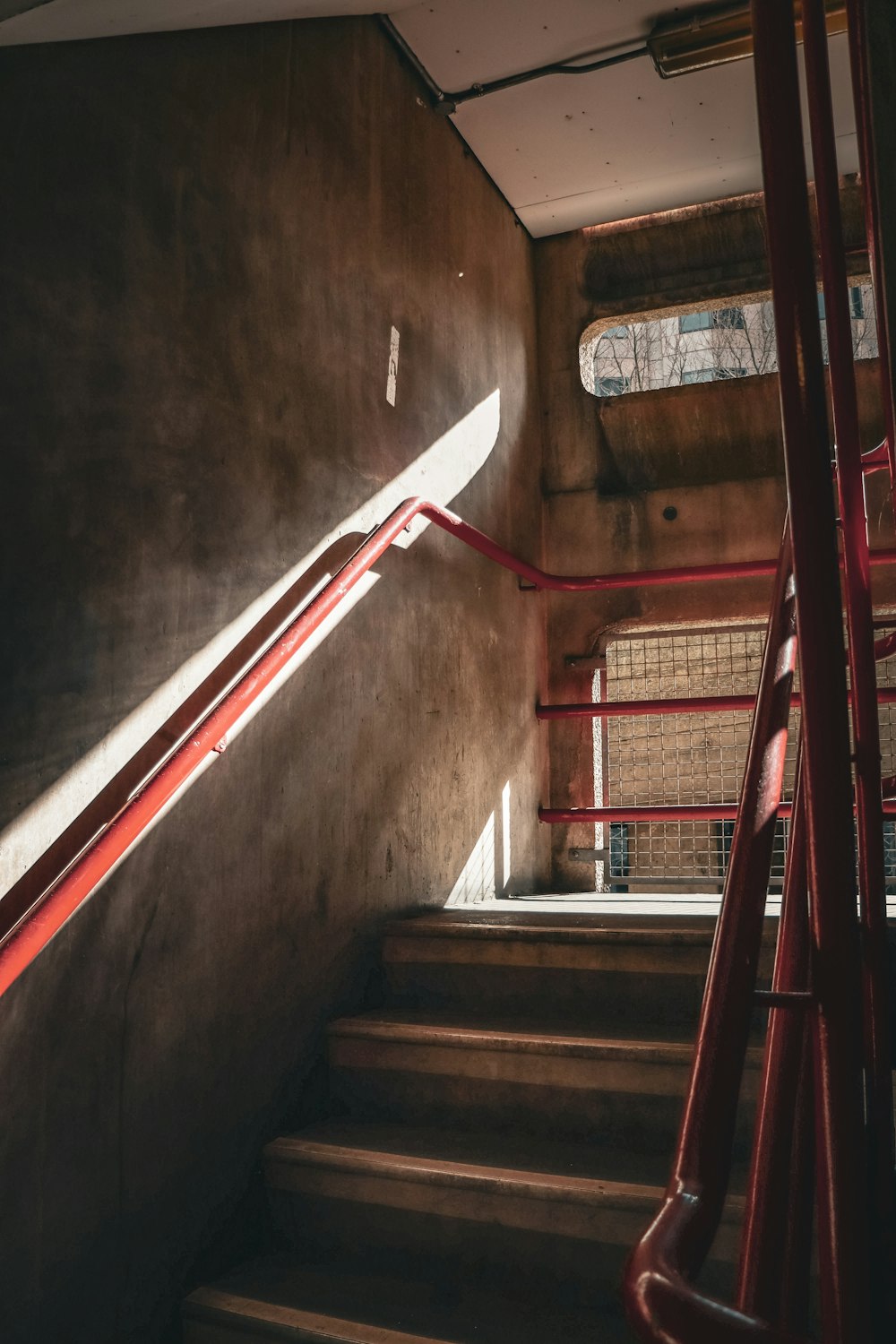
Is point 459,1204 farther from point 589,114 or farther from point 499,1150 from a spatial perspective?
point 589,114

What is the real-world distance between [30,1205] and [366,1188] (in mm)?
731

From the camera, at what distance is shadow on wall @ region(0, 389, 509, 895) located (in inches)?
69.7

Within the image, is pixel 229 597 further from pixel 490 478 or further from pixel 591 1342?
pixel 490 478

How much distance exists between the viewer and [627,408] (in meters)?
4.84

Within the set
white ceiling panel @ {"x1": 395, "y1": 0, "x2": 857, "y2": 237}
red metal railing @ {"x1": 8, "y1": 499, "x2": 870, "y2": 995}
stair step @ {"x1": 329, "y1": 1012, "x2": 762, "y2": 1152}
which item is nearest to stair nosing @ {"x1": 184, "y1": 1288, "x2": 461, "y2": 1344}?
stair step @ {"x1": 329, "y1": 1012, "x2": 762, "y2": 1152}

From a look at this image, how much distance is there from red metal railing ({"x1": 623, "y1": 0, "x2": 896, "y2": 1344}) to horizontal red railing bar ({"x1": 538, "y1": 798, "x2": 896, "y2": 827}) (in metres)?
2.52

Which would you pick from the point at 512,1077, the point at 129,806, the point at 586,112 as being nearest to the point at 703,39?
the point at 586,112

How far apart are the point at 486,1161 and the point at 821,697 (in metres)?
1.58

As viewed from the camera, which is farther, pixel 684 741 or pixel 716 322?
pixel 716 322

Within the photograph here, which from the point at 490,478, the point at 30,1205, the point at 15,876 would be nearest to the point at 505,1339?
the point at 30,1205

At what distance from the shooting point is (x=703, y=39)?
369 cm

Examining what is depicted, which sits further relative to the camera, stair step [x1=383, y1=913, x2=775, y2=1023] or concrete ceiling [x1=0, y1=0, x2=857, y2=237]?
concrete ceiling [x1=0, y1=0, x2=857, y2=237]

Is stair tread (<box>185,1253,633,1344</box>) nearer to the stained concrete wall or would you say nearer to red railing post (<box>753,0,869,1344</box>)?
the stained concrete wall

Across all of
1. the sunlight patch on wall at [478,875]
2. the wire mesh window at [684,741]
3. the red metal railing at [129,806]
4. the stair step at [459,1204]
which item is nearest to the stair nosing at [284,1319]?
the stair step at [459,1204]
